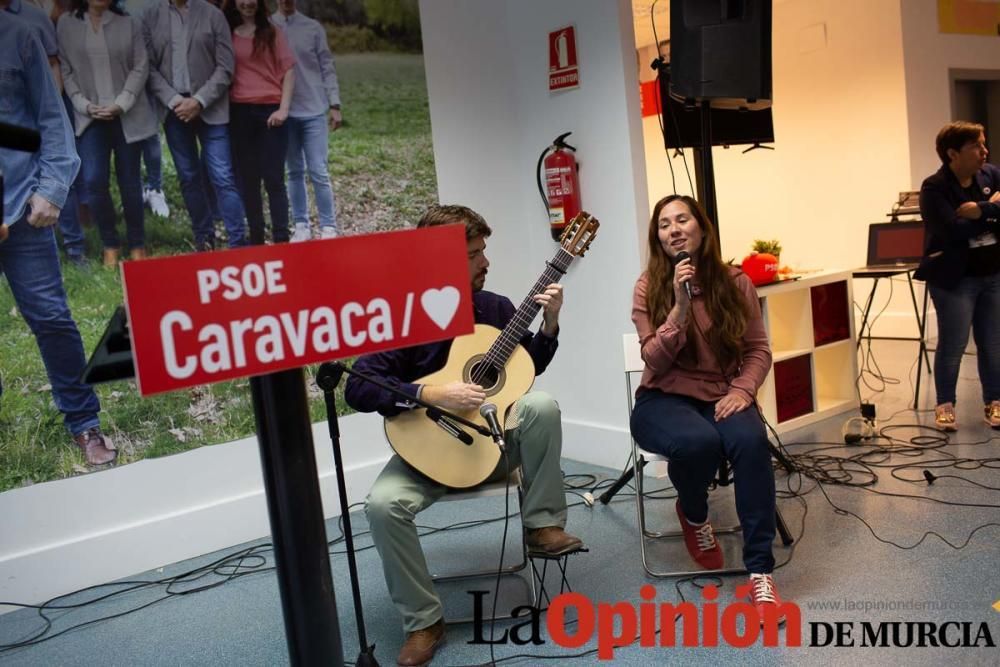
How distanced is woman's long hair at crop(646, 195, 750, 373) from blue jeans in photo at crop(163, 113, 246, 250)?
1780 millimetres

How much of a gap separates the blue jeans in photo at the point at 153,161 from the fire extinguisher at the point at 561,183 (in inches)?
67.5

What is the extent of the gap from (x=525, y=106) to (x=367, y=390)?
234 cm

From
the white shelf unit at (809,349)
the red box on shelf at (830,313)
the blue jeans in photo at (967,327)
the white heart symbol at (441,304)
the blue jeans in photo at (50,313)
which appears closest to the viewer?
the white heart symbol at (441,304)

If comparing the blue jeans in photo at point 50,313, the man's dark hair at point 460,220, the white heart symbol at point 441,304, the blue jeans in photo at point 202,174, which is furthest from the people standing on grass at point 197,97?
the white heart symbol at point 441,304

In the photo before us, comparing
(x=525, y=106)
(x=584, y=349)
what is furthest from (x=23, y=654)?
(x=525, y=106)

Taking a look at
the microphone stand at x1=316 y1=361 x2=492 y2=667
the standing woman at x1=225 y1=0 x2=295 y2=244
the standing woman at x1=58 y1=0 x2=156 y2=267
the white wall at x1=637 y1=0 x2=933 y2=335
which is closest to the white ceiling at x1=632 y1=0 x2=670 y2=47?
the white wall at x1=637 y1=0 x2=933 y2=335

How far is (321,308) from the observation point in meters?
1.03

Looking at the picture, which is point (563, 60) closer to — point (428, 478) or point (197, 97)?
point (197, 97)

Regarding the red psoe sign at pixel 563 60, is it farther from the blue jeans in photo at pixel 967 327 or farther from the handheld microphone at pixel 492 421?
the handheld microphone at pixel 492 421

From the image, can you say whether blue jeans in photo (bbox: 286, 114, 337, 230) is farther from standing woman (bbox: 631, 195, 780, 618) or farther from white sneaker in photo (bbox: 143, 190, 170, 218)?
standing woman (bbox: 631, 195, 780, 618)

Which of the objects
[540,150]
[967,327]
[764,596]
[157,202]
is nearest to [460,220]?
[764,596]

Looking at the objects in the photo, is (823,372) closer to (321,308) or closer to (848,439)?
(848,439)

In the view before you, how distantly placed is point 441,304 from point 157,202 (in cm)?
285

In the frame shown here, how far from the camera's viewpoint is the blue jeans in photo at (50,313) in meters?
3.22
